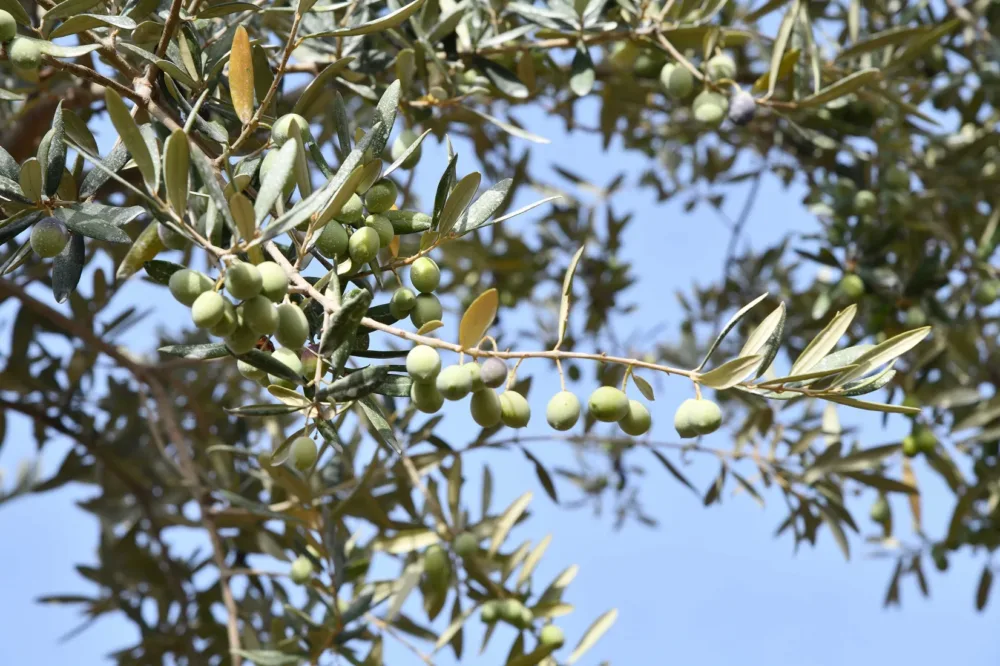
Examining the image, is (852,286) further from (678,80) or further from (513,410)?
(513,410)

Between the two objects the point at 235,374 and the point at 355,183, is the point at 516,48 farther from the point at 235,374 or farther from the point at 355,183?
the point at 235,374

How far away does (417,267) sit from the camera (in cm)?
97

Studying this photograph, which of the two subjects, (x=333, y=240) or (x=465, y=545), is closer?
(x=333, y=240)

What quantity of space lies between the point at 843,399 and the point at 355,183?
20.6 inches

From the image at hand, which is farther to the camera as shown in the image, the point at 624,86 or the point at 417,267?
the point at 624,86

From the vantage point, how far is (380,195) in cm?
98

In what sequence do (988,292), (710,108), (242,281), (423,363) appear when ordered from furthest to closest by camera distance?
1. (988,292)
2. (710,108)
3. (423,363)
4. (242,281)

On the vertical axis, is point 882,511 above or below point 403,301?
above

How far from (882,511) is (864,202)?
1.27 meters

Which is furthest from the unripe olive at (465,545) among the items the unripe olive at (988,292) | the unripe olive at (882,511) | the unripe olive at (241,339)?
the unripe olive at (882,511)

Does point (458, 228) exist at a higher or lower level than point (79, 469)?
lower

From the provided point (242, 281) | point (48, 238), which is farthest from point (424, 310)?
point (48, 238)

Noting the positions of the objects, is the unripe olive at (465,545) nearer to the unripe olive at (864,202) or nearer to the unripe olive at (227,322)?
the unripe olive at (227,322)

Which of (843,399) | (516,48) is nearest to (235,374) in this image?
(516,48)
